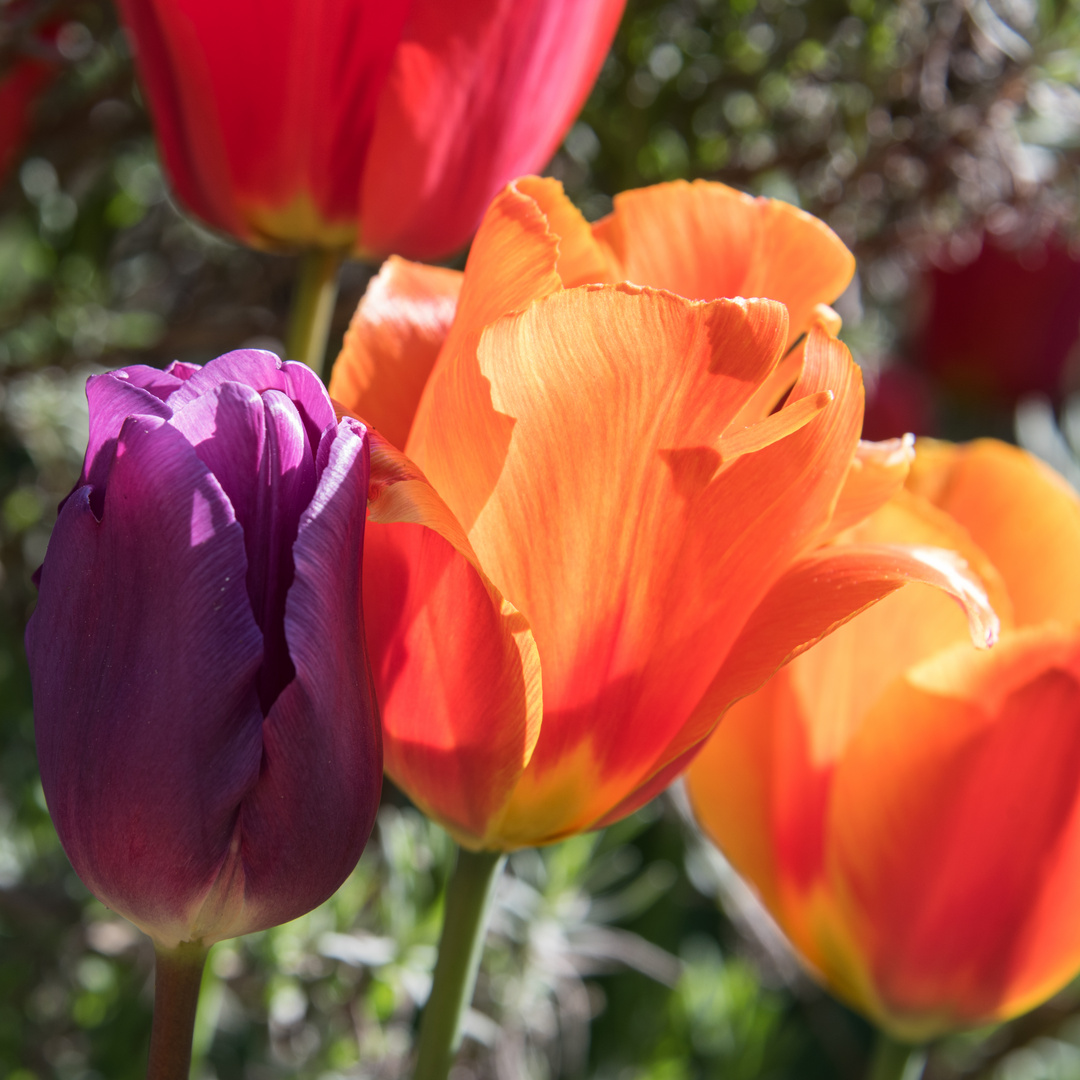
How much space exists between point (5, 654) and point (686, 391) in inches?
23.3

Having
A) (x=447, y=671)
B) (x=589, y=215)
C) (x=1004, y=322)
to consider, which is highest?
(x=447, y=671)

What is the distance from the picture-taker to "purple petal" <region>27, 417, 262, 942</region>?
211mm

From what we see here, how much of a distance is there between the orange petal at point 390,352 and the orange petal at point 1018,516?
7.3 inches

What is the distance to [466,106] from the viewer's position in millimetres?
364

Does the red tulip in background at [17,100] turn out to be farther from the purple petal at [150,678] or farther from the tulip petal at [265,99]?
the purple petal at [150,678]

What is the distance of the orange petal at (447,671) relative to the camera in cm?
25

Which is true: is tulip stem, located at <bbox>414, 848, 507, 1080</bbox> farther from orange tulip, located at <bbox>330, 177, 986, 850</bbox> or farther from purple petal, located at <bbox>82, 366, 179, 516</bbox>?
purple petal, located at <bbox>82, 366, 179, 516</bbox>

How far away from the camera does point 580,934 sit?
0.70m

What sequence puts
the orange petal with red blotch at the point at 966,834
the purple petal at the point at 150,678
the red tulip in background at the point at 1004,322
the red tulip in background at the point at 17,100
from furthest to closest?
the red tulip in background at the point at 1004,322 → the red tulip in background at the point at 17,100 → the orange petal with red blotch at the point at 966,834 → the purple petal at the point at 150,678

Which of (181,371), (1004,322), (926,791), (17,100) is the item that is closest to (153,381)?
(181,371)

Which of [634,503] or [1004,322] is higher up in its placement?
[634,503]

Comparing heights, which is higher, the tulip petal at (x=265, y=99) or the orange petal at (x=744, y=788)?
the tulip petal at (x=265, y=99)

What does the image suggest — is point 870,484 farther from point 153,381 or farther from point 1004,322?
point 1004,322

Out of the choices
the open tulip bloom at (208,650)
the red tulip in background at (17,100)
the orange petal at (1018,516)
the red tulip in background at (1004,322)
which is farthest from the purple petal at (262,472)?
the red tulip in background at (1004,322)
